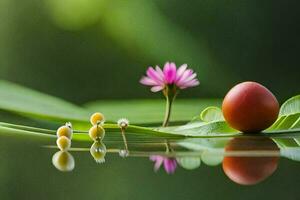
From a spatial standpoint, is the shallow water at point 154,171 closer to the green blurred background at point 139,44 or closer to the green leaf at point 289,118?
the green leaf at point 289,118

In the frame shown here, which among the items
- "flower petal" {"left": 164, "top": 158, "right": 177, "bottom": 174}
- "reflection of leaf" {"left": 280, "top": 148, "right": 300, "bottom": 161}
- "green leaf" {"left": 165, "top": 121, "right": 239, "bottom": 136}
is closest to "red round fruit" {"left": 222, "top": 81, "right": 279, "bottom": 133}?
"green leaf" {"left": 165, "top": 121, "right": 239, "bottom": 136}

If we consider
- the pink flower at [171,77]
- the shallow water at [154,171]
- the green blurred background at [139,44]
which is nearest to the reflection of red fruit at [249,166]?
the shallow water at [154,171]

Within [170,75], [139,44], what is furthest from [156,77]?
[139,44]

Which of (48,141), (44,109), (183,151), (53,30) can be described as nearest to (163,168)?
(183,151)

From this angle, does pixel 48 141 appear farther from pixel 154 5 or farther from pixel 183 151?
pixel 154 5

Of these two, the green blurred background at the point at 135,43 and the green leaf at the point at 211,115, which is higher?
the green blurred background at the point at 135,43

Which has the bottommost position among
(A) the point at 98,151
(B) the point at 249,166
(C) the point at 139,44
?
(B) the point at 249,166

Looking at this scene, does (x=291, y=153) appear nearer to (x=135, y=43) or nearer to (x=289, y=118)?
(x=289, y=118)
